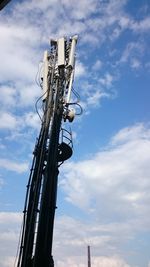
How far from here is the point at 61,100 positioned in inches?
601

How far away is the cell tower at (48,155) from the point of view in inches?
465

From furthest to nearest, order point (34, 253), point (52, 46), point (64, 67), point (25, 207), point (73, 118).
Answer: point (52, 46), point (64, 67), point (73, 118), point (25, 207), point (34, 253)

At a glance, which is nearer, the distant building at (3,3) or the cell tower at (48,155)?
the distant building at (3,3)

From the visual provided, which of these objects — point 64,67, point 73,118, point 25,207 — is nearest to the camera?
point 25,207

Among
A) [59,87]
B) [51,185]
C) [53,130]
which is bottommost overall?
[51,185]

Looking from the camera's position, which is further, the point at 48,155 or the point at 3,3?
the point at 48,155

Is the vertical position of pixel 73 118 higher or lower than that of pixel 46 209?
higher

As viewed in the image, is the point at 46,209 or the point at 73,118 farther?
the point at 73,118

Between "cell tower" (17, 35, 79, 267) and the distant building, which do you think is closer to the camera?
A: the distant building

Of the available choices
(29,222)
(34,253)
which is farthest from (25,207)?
(34,253)

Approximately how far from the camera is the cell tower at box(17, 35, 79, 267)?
38.8ft

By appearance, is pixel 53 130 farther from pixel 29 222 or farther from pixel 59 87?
pixel 29 222

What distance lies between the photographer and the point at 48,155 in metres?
13.5

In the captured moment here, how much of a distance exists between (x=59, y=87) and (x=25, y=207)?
552cm
